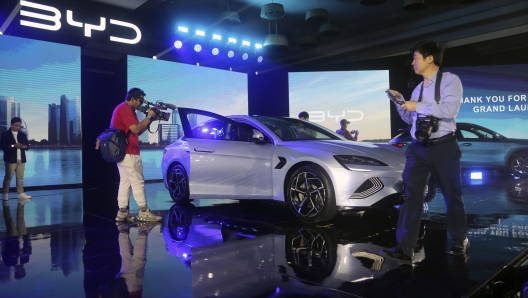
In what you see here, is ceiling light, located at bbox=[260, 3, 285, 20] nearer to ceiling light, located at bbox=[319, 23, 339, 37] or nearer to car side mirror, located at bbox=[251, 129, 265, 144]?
ceiling light, located at bbox=[319, 23, 339, 37]

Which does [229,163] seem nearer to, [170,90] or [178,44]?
[178,44]

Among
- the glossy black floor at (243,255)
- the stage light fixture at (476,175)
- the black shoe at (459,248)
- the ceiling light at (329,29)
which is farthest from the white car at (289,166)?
the stage light fixture at (476,175)

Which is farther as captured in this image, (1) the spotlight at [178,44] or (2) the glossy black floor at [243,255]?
(1) the spotlight at [178,44]

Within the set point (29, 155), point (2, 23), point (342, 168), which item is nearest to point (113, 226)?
point (342, 168)

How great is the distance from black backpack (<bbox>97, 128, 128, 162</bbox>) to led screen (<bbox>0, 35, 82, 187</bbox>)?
5.75 meters

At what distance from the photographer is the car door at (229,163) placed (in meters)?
4.63

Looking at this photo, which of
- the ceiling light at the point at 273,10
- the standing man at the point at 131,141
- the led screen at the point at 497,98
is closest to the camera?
the standing man at the point at 131,141

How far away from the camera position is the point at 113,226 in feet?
14.8

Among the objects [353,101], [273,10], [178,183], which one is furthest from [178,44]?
[353,101]

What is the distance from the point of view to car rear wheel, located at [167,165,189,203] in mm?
5750

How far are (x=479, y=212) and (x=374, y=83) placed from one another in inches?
321

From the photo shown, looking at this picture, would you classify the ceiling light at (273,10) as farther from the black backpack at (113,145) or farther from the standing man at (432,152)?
the standing man at (432,152)

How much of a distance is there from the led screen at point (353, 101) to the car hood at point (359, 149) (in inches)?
312

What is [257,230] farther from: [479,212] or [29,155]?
[29,155]
